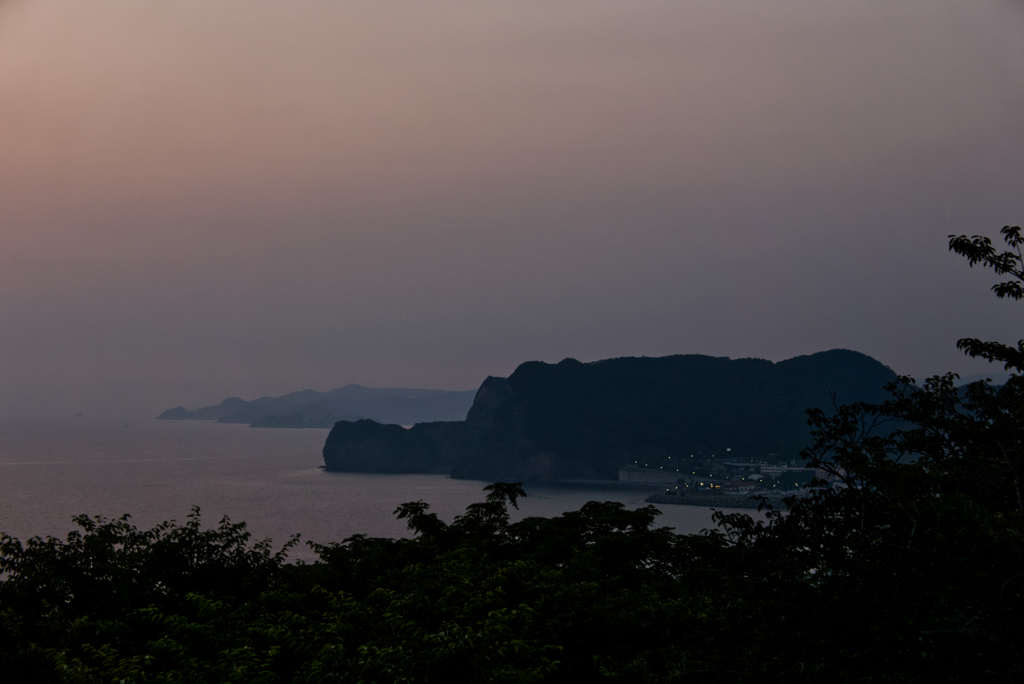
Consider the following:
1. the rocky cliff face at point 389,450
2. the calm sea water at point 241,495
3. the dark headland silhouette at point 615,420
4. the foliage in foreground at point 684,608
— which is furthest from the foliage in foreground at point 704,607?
the rocky cliff face at point 389,450

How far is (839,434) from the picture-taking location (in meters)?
9.27

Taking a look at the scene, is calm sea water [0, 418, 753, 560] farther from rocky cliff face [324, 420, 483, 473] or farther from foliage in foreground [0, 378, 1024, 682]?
foliage in foreground [0, 378, 1024, 682]

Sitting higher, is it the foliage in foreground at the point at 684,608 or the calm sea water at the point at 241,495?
the foliage in foreground at the point at 684,608

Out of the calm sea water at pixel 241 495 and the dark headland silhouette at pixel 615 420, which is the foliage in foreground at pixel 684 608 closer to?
the calm sea water at pixel 241 495

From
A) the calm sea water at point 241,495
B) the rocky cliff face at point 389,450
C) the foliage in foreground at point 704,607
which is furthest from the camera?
the rocky cliff face at point 389,450

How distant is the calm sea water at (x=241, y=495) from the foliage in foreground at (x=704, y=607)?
42719 millimetres

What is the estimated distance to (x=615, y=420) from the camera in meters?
142

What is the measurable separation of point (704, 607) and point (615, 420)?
134 m

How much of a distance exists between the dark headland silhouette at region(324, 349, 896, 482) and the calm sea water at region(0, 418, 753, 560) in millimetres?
9100

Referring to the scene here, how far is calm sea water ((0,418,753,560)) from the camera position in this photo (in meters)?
68.3

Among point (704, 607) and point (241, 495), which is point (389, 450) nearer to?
point (241, 495)

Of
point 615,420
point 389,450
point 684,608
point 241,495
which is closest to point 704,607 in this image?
point 684,608

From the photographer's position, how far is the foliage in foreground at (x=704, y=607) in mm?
6816

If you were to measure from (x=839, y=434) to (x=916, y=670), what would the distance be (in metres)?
3.30
